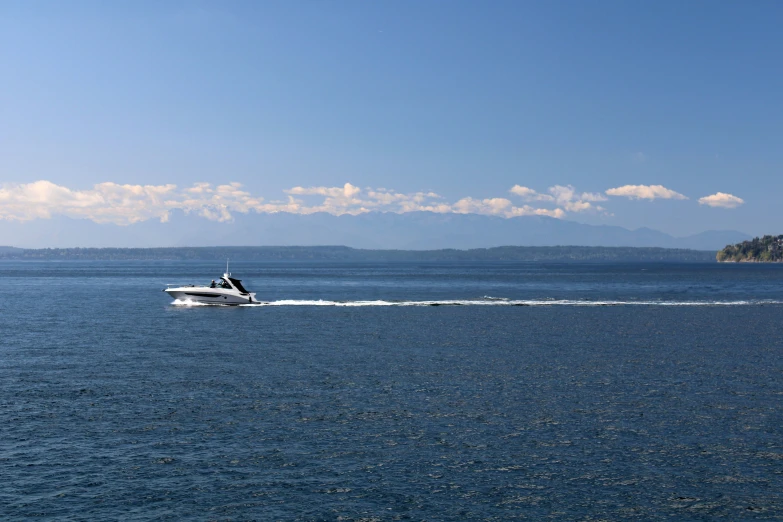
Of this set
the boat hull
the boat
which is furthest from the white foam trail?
the boat hull

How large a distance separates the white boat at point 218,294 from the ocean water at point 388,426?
36579 mm

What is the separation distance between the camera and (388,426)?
38344 millimetres

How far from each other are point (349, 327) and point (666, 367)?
39727 millimetres

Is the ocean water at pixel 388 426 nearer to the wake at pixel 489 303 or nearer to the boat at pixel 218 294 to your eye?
the boat at pixel 218 294

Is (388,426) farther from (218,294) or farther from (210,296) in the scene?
(210,296)

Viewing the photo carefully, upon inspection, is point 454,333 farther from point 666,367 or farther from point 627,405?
point 627,405

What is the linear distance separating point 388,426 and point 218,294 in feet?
270

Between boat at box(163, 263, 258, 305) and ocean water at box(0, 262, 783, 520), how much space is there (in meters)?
36.6

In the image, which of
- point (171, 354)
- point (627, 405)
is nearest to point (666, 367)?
point (627, 405)

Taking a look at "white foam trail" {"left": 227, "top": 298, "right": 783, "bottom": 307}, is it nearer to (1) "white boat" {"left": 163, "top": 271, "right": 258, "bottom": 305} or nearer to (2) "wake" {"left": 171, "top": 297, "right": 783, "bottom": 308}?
(2) "wake" {"left": 171, "top": 297, "right": 783, "bottom": 308}

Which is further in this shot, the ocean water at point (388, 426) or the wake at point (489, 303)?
the wake at point (489, 303)

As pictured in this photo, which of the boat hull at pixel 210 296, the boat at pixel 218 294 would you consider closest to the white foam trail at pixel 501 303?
the boat at pixel 218 294

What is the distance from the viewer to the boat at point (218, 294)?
116m

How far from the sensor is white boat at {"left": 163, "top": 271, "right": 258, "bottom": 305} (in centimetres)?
11575
